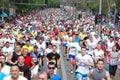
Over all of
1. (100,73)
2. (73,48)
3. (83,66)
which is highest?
(100,73)

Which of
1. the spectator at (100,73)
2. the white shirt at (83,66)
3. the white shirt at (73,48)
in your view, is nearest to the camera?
the spectator at (100,73)

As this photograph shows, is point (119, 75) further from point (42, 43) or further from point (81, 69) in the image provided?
point (81, 69)

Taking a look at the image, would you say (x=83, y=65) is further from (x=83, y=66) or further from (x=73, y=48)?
(x=73, y=48)

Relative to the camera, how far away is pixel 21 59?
444 inches

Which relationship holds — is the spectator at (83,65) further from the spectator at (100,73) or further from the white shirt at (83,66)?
the spectator at (100,73)

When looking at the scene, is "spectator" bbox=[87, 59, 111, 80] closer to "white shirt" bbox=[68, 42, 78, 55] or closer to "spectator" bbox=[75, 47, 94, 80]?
"spectator" bbox=[75, 47, 94, 80]

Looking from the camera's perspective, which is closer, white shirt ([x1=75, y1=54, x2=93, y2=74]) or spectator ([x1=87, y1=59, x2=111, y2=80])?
spectator ([x1=87, y1=59, x2=111, y2=80])

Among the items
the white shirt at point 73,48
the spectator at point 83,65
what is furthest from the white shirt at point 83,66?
the white shirt at point 73,48

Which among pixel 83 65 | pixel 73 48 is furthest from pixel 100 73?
pixel 73 48

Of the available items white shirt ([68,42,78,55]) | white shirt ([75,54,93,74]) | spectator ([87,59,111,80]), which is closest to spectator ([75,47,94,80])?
white shirt ([75,54,93,74])

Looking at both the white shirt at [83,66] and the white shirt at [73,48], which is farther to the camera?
the white shirt at [73,48]

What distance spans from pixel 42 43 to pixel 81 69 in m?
6.00

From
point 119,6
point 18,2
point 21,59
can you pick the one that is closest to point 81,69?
point 21,59

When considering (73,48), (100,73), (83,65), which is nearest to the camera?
(100,73)
